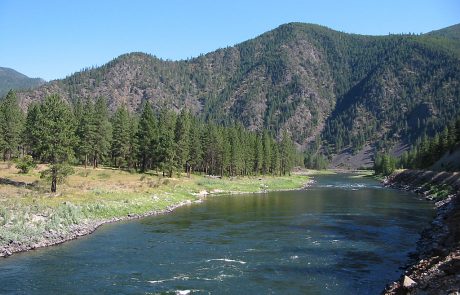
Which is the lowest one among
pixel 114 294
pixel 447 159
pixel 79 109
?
pixel 114 294

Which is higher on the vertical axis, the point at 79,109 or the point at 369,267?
the point at 79,109

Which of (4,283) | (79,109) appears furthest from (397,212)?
(79,109)

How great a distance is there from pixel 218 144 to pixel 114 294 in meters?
101

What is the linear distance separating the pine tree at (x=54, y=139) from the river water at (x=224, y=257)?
15.2 meters

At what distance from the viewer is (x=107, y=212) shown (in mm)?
55406

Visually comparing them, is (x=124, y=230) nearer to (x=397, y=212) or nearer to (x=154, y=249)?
(x=154, y=249)

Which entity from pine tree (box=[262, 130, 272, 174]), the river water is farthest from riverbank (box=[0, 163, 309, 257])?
pine tree (box=[262, 130, 272, 174])

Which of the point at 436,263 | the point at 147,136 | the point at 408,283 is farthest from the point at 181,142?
the point at 408,283

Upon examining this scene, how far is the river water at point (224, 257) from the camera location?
28.7 m

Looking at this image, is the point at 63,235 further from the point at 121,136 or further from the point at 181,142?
the point at 121,136

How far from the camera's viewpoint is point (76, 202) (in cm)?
5316

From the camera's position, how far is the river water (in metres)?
28.7

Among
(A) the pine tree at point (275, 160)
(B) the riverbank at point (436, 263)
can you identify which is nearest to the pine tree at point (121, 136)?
(A) the pine tree at point (275, 160)

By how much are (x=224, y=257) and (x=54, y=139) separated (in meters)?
35.5
